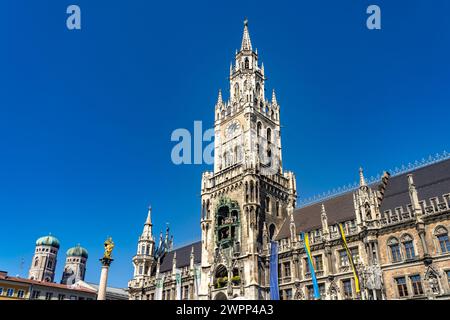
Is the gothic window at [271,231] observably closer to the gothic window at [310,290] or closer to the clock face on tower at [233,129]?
the gothic window at [310,290]

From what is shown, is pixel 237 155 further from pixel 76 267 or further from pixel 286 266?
pixel 76 267

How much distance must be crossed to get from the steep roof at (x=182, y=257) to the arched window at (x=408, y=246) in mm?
36350

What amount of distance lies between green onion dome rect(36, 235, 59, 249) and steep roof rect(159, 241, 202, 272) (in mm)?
102374

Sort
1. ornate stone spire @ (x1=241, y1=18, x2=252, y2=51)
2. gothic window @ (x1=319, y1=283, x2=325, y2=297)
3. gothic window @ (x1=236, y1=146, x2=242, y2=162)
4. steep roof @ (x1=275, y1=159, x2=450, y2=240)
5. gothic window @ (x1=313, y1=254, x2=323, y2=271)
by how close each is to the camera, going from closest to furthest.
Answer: steep roof @ (x1=275, y1=159, x2=450, y2=240) < gothic window @ (x1=319, y1=283, x2=325, y2=297) < gothic window @ (x1=313, y1=254, x2=323, y2=271) < gothic window @ (x1=236, y1=146, x2=242, y2=162) < ornate stone spire @ (x1=241, y1=18, x2=252, y2=51)

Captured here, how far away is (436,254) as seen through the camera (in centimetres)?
3547

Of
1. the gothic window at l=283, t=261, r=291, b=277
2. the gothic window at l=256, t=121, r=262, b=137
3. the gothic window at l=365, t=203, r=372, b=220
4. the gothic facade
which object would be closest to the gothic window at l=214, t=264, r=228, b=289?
the gothic facade

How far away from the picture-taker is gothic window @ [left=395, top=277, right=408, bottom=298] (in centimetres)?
3678

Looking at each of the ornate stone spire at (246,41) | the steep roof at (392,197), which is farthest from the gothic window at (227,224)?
the ornate stone spire at (246,41)

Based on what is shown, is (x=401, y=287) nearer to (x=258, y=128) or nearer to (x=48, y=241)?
(x=258, y=128)

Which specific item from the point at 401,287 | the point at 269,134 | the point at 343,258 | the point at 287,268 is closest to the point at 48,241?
the point at 269,134

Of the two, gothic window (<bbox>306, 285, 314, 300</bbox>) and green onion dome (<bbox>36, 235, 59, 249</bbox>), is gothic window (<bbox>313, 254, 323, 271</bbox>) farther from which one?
green onion dome (<bbox>36, 235, 59, 249</bbox>)
